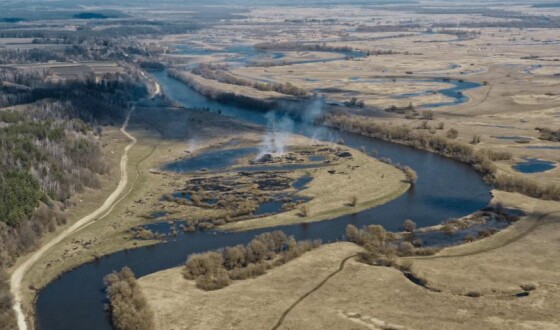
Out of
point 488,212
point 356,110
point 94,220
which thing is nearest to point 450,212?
point 488,212

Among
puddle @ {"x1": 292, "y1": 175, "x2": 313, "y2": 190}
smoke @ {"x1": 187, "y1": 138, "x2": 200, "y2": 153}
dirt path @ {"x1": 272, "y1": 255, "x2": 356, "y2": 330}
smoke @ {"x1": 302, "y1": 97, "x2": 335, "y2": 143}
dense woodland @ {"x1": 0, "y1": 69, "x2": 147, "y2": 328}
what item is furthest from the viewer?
smoke @ {"x1": 302, "y1": 97, "x2": 335, "y2": 143}

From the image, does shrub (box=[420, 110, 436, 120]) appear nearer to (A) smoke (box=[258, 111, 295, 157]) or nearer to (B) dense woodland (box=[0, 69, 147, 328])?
(A) smoke (box=[258, 111, 295, 157])

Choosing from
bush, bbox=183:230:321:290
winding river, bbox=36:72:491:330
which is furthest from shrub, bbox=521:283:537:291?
bush, bbox=183:230:321:290

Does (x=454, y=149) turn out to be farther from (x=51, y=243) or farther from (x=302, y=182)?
(x=51, y=243)

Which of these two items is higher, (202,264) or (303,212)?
(202,264)

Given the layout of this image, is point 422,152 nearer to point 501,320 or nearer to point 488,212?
point 488,212

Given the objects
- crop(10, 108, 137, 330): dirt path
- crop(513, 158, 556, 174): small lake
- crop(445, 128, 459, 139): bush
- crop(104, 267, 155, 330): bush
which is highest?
crop(445, 128, 459, 139): bush

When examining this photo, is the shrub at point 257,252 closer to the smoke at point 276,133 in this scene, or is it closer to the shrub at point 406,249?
the shrub at point 406,249

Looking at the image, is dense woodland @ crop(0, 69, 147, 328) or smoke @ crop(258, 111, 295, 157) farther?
smoke @ crop(258, 111, 295, 157)

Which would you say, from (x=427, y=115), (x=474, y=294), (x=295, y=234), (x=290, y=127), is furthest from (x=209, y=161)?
(x=474, y=294)
